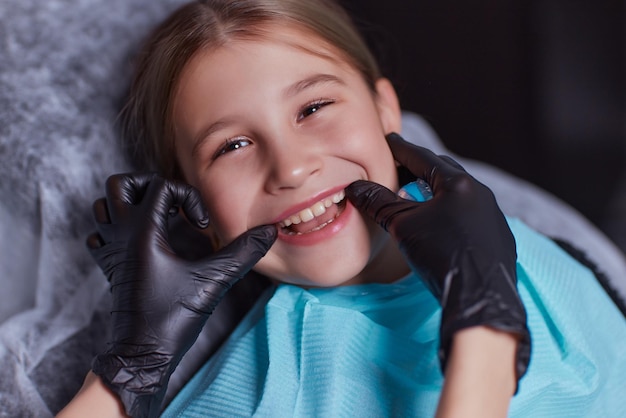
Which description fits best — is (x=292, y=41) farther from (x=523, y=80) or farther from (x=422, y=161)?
(x=523, y=80)

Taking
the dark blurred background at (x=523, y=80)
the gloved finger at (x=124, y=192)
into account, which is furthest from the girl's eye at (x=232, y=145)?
the dark blurred background at (x=523, y=80)

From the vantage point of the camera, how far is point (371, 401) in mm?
1101

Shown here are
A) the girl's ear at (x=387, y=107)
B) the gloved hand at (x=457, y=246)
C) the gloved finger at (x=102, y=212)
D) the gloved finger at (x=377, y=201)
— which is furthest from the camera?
the girl's ear at (x=387, y=107)

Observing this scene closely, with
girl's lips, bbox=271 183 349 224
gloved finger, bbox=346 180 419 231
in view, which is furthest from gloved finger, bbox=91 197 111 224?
gloved finger, bbox=346 180 419 231

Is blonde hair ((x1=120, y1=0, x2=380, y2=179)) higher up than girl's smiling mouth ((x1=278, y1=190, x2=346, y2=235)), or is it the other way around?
blonde hair ((x1=120, y1=0, x2=380, y2=179))

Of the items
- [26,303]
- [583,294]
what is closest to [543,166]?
[583,294]

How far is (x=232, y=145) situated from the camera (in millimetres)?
1172

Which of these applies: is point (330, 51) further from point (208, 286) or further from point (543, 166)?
point (543, 166)

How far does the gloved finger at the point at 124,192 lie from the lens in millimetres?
1170

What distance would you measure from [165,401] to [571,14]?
5.00 ft

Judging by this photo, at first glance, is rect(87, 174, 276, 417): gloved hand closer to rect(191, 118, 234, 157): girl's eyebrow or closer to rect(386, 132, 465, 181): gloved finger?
rect(191, 118, 234, 157): girl's eyebrow

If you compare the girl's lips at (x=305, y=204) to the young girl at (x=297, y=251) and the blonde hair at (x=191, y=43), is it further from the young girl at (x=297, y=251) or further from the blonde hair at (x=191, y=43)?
the blonde hair at (x=191, y=43)

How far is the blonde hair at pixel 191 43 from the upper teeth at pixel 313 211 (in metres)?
0.26

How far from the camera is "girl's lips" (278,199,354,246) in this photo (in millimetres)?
1134
